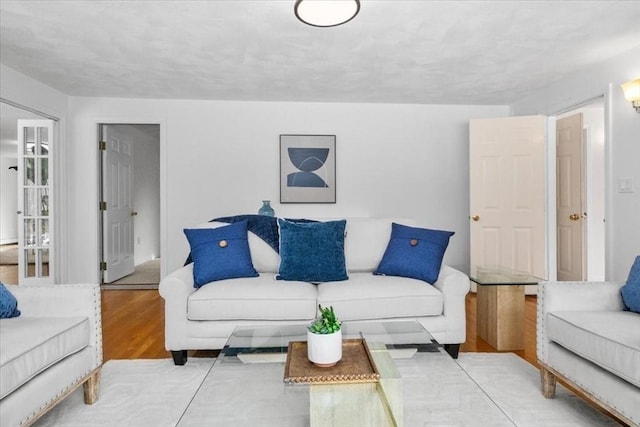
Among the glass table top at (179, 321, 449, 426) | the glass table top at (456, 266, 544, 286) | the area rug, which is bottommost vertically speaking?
the area rug

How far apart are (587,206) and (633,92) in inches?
84.4

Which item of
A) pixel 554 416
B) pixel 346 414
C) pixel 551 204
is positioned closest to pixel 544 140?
pixel 551 204

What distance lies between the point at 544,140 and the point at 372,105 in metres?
2.00

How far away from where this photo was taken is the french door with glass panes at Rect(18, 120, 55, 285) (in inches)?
174

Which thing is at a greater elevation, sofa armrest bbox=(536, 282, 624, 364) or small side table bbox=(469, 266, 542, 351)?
sofa armrest bbox=(536, 282, 624, 364)

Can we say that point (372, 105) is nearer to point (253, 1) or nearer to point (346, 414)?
point (253, 1)

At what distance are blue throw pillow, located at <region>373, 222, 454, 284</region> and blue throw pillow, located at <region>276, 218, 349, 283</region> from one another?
355 mm

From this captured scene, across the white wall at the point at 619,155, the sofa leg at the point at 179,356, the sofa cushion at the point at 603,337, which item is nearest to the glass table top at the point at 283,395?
the sofa cushion at the point at 603,337

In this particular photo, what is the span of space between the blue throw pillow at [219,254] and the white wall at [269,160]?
2.05 m

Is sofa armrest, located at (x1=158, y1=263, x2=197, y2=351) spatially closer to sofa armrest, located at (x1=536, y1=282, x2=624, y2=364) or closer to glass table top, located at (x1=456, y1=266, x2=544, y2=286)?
glass table top, located at (x1=456, y1=266, x2=544, y2=286)

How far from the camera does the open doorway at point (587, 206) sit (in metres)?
4.68

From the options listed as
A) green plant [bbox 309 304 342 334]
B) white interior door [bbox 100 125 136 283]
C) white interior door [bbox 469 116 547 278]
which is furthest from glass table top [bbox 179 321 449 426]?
white interior door [bbox 100 125 136 283]

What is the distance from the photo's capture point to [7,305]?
1.81 meters

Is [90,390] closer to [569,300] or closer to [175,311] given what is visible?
[175,311]
